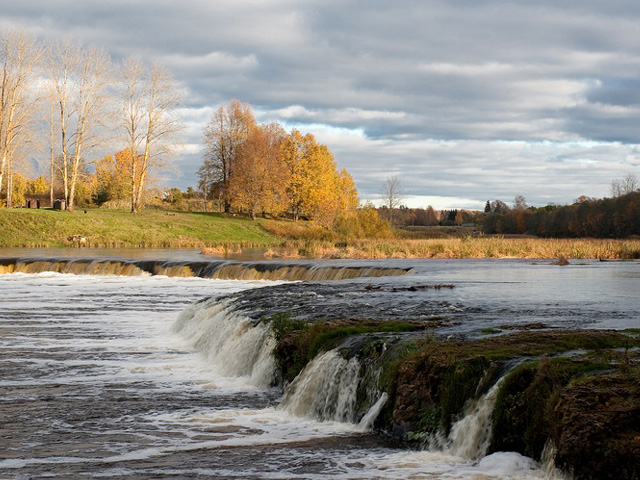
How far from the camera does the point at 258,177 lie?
7612 centimetres

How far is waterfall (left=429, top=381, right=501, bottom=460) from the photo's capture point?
791 cm

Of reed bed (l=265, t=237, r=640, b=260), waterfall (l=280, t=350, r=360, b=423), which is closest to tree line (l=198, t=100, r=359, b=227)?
reed bed (l=265, t=237, r=640, b=260)

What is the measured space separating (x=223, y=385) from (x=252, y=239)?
54.6 m

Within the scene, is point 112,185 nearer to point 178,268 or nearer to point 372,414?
point 178,268

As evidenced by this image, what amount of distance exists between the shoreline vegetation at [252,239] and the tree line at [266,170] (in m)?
2.95

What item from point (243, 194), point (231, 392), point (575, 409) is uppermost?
point (243, 194)

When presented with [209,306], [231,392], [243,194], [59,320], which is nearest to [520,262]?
[209,306]

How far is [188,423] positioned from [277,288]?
12956mm

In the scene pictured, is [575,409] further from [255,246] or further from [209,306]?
[255,246]

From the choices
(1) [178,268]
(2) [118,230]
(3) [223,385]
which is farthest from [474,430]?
(2) [118,230]

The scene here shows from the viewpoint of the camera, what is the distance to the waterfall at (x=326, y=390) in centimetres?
998

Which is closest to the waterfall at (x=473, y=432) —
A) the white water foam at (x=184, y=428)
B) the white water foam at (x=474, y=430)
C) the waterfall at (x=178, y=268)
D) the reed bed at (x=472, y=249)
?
the white water foam at (x=474, y=430)

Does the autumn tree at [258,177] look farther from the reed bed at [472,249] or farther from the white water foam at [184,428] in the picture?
the white water foam at [184,428]

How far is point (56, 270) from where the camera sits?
1436 inches
